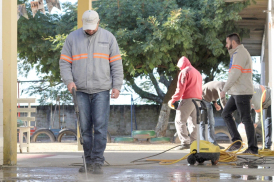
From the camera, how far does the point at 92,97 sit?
16.8 ft

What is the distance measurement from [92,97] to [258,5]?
30.1ft

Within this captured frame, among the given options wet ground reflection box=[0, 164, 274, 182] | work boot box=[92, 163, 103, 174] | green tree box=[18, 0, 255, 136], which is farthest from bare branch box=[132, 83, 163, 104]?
work boot box=[92, 163, 103, 174]

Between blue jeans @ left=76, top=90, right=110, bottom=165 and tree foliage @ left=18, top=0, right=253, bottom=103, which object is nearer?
Result: blue jeans @ left=76, top=90, right=110, bottom=165

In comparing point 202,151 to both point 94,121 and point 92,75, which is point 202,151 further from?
point 92,75

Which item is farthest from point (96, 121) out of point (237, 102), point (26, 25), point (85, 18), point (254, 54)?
point (254, 54)

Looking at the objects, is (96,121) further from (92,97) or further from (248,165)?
(248,165)

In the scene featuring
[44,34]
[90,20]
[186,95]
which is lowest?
[186,95]

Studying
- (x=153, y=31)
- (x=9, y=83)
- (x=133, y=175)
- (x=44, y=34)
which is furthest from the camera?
(x=44, y=34)

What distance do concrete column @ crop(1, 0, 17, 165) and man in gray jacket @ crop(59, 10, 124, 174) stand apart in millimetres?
1017

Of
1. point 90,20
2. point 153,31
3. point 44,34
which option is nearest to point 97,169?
point 90,20

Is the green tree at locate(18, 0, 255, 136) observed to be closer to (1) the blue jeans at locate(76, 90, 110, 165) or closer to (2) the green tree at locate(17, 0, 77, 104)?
(2) the green tree at locate(17, 0, 77, 104)

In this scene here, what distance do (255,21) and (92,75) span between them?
11.0 meters

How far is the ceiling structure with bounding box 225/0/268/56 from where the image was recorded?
42.7 ft

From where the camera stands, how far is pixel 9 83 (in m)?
5.72
